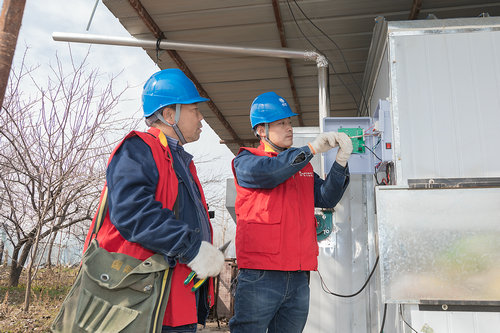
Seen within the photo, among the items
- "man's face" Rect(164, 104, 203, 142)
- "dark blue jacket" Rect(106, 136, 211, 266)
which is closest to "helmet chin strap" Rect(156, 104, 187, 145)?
"man's face" Rect(164, 104, 203, 142)

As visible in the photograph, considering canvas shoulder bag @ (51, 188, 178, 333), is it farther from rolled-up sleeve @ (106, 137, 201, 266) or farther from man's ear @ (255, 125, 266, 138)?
man's ear @ (255, 125, 266, 138)

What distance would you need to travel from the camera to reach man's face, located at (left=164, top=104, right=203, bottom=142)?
212cm

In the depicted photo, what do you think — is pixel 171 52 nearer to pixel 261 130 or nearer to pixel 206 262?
pixel 261 130

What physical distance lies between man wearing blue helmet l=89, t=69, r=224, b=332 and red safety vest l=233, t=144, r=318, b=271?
670 mm

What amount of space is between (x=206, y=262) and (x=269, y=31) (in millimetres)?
4137

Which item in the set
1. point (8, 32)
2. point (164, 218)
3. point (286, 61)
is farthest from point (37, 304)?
point (164, 218)

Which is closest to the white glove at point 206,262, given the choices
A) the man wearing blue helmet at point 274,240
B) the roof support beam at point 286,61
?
the man wearing blue helmet at point 274,240

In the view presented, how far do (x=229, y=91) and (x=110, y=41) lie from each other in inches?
80.8

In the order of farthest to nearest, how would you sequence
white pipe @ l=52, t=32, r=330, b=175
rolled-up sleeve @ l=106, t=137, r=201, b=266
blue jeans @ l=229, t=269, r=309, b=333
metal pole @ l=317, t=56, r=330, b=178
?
white pipe @ l=52, t=32, r=330, b=175, metal pole @ l=317, t=56, r=330, b=178, blue jeans @ l=229, t=269, r=309, b=333, rolled-up sleeve @ l=106, t=137, r=201, b=266

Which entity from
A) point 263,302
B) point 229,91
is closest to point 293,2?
point 229,91

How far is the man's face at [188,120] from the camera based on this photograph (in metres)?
2.12

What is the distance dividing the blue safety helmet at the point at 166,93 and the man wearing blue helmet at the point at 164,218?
131mm

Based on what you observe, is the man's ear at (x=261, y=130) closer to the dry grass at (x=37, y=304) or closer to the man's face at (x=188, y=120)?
the man's face at (x=188, y=120)

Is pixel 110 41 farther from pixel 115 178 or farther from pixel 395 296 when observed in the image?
pixel 395 296
